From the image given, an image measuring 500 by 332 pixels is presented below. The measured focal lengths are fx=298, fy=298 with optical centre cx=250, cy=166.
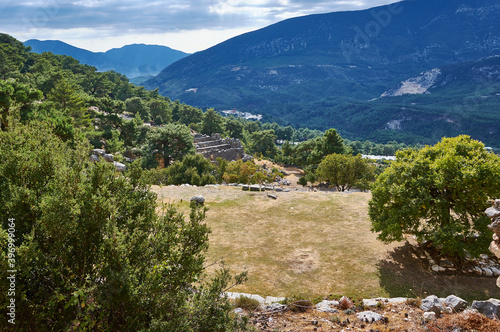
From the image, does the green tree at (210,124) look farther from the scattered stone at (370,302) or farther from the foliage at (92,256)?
the foliage at (92,256)

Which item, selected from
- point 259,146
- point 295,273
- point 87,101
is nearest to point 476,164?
point 295,273

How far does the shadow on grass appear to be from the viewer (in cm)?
1272

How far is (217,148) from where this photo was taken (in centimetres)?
6494

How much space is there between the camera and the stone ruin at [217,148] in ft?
203

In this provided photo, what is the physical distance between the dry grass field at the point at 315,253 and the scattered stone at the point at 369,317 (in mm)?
2231

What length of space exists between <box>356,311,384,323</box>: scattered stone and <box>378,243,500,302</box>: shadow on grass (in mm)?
2991

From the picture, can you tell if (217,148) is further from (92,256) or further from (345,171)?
(92,256)

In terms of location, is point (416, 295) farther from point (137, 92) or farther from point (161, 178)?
point (137, 92)

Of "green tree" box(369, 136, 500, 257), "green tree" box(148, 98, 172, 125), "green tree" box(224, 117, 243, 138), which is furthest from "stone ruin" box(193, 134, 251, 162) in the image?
"green tree" box(369, 136, 500, 257)

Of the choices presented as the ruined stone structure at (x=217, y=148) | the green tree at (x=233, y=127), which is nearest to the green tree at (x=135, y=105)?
the ruined stone structure at (x=217, y=148)

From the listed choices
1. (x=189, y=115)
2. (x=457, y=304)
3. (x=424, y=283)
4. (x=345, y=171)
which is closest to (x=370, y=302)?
(x=457, y=304)

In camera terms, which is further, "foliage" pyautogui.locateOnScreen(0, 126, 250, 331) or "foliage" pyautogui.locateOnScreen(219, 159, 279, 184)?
"foliage" pyautogui.locateOnScreen(219, 159, 279, 184)

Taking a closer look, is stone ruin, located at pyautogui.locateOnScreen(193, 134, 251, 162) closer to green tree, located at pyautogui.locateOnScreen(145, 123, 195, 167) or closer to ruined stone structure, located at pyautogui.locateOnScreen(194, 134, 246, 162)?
ruined stone structure, located at pyautogui.locateOnScreen(194, 134, 246, 162)

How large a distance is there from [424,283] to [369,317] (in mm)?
5106
